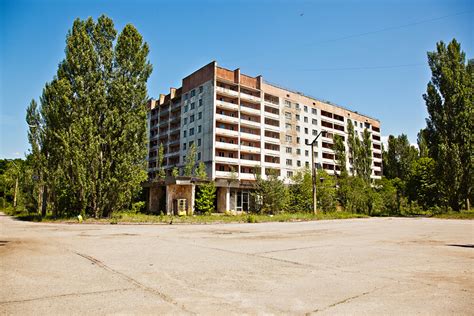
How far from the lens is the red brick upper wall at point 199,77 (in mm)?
53013

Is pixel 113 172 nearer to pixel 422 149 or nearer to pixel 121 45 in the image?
pixel 121 45

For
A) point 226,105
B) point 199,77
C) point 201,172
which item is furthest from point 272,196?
point 199,77

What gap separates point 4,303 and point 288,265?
15.2 feet

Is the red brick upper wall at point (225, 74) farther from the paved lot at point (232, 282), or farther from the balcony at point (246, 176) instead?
the paved lot at point (232, 282)

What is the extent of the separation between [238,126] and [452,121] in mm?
31189

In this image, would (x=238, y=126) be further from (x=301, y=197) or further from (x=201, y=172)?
(x=301, y=197)

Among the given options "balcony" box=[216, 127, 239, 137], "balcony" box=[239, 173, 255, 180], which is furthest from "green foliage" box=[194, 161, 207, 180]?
"balcony" box=[239, 173, 255, 180]

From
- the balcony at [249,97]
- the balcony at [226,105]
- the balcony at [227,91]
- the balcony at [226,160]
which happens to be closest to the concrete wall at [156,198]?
the balcony at [226,160]

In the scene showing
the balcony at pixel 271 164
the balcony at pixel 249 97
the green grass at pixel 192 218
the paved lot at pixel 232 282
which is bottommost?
the green grass at pixel 192 218

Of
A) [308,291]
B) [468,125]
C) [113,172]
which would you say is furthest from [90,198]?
[468,125]

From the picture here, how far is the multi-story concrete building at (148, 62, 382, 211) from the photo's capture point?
5131 cm

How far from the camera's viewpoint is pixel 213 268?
5.79 m

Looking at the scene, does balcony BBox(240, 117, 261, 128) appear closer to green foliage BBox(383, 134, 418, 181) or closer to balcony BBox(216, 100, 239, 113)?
balcony BBox(216, 100, 239, 113)

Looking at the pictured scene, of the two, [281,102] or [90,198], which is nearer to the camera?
[90,198]
